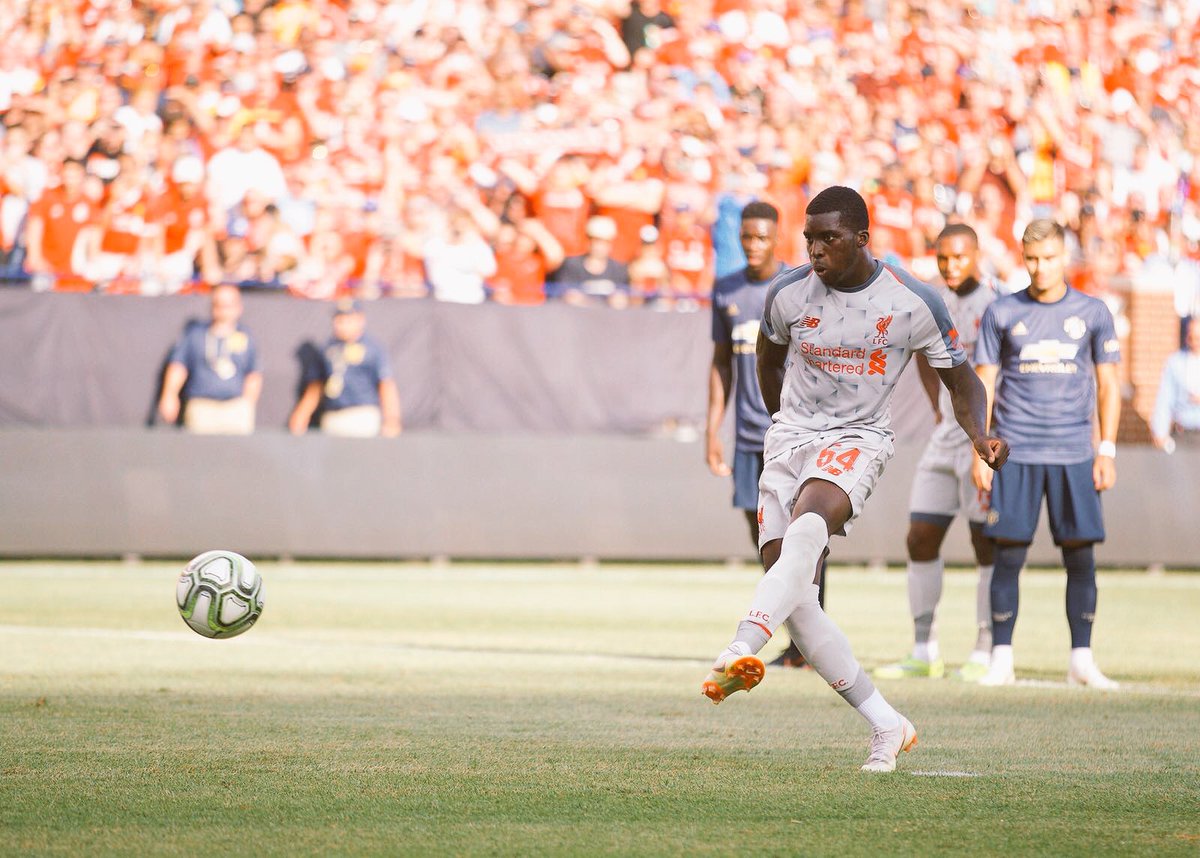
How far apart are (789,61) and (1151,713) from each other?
1561 centimetres

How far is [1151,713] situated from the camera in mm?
8367

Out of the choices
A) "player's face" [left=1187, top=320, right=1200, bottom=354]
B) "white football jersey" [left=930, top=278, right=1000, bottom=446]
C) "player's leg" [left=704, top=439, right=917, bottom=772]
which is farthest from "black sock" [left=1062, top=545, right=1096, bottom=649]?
"player's face" [left=1187, top=320, right=1200, bottom=354]

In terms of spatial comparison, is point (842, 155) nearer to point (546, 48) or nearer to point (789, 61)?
point (789, 61)

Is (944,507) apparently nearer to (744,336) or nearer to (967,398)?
(744,336)

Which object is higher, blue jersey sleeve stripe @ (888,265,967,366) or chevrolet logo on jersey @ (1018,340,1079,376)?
blue jersey sleeve stripe @ (888,265,967,366)

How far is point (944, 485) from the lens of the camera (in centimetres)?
1020

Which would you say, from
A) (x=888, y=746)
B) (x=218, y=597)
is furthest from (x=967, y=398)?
(x=218, y=597)

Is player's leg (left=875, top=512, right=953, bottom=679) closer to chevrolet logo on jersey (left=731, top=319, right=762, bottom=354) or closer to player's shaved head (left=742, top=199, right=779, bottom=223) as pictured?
chevrolet logo on jersey (left=731, top=319, right=762, bottom=354)

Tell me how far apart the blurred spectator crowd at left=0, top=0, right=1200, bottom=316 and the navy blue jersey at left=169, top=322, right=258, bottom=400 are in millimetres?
608

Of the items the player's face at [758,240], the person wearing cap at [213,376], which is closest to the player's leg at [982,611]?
the player's face at [758,240]

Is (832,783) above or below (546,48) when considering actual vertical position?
below

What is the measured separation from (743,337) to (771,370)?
10.4ft

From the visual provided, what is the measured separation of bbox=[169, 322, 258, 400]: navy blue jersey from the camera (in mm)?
17891

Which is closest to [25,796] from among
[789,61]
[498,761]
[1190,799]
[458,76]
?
[498,761]
